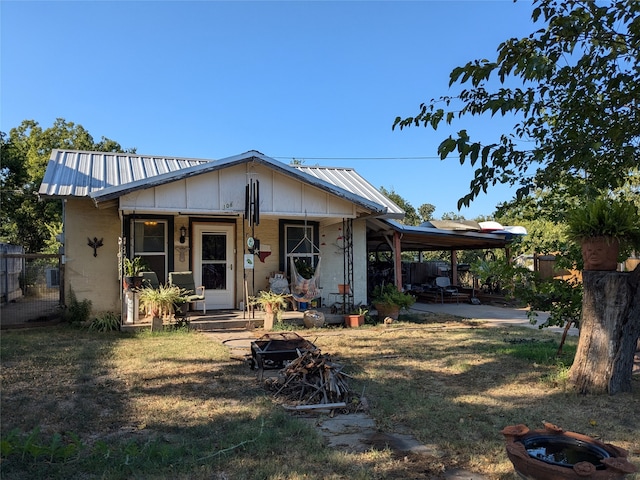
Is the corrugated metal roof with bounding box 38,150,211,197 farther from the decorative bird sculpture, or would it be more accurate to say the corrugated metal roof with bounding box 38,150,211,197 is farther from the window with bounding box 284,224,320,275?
the window with bounding box 284,224,320,275

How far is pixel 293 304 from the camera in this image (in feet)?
36.2

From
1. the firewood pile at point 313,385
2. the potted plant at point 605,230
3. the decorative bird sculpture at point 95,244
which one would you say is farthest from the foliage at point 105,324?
the potted plant at point 605,230

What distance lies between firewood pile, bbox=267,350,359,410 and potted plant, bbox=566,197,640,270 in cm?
300

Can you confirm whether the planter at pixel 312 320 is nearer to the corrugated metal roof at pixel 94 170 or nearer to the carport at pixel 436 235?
the carport at pixel 436 235

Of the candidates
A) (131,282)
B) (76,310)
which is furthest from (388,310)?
(76,310)

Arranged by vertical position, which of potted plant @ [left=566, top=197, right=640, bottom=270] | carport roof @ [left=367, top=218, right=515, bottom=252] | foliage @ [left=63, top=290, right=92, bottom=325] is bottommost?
foliage @ [left=63, top=290, right=92, bottom=325]

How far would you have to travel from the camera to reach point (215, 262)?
36.8 feet

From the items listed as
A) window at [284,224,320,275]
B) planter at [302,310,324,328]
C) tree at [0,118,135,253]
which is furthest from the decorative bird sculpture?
tree at [0,118,135,253]

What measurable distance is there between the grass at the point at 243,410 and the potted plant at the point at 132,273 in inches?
61.4

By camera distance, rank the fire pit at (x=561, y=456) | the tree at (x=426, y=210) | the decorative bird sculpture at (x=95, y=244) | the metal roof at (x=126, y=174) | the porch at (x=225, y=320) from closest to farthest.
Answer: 1. the fire pit at (x=561, y=456)
2. the metal roof at (x=126, y=174)
3. the porch at (x=225, y=320)
4. the decorative bird sculpture at (x=95, y=244)
5. the tree at (x=426, y=210)

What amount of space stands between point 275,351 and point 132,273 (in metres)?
4.88

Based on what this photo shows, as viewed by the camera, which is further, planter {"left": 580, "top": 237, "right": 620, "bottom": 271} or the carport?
the carport

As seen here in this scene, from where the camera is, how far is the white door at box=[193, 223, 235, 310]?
11.1 meters

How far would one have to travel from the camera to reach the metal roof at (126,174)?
29.5ft
